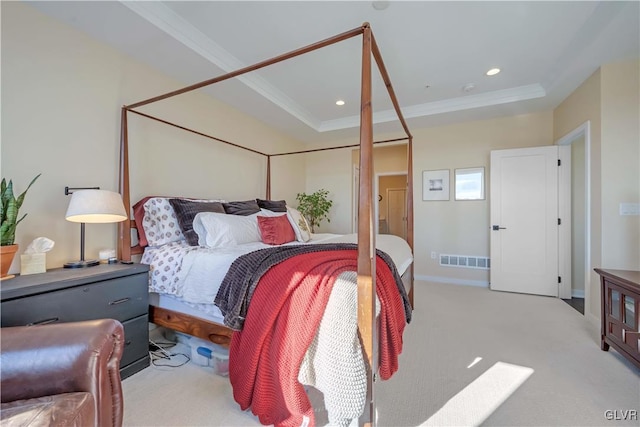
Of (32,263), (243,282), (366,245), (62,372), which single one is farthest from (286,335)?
(32,263)

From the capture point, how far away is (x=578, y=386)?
5.58ft

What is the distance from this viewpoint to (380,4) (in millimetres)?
1982

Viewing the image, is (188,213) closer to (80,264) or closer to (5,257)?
(80,264)

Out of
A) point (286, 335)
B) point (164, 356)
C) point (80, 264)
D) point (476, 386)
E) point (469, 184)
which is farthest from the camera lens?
point (469, 184)

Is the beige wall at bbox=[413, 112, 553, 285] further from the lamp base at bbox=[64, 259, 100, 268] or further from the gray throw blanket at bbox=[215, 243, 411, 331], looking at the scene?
the lamp base at bbox=[64, 259, 100, 268]

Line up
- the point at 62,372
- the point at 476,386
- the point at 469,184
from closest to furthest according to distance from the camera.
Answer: the point at 62,372 < the point at 476,386 < the point at 469,184

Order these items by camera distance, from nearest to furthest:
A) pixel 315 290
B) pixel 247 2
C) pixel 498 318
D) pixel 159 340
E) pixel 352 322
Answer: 1. pixel 352 322
2. pixel 315 290
3. pixel 247 2
4. pixel 159 340
5. pixel 498 318

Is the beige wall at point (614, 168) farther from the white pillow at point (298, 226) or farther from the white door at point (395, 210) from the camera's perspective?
the white door at point (395, 210)

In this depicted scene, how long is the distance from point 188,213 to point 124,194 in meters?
0.49

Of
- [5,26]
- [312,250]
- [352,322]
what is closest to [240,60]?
[5,26]

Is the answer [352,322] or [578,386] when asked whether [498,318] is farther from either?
[352,322]

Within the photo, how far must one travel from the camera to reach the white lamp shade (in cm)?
172

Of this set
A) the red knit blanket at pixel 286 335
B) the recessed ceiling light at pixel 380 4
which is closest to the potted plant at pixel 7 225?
the red knit blanket at pixel 286 335

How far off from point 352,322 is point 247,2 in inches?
91.2
